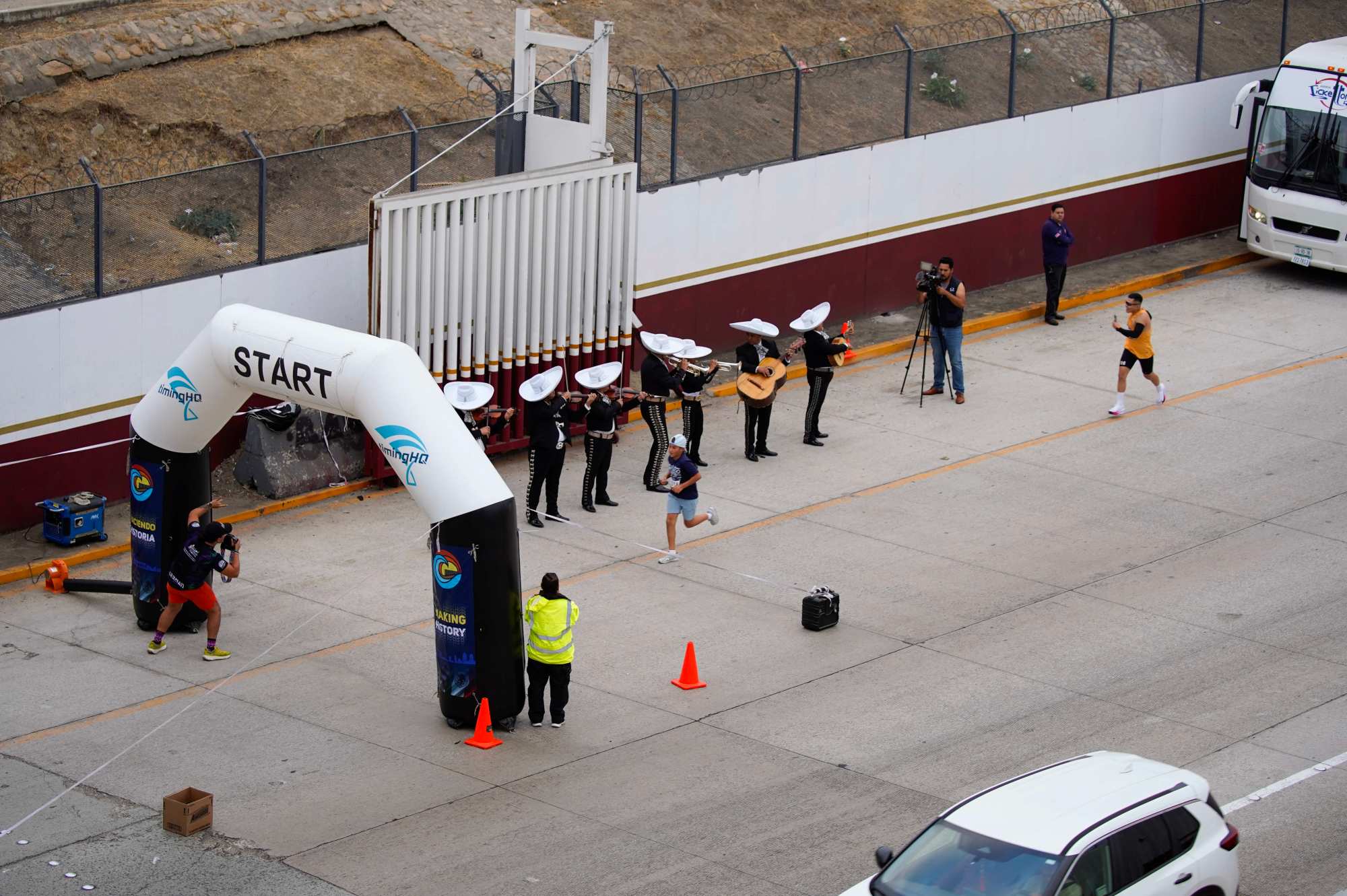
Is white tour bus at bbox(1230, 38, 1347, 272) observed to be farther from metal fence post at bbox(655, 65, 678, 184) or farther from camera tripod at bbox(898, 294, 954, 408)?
metal fence post at bbox(655, 65, 678, 184)

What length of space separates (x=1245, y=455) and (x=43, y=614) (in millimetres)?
13641

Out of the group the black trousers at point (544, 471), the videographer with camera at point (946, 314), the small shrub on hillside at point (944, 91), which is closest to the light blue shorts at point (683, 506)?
the black trousers at point (544, 471)

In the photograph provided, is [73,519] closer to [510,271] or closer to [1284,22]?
[510,271]

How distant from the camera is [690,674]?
53.1 feet

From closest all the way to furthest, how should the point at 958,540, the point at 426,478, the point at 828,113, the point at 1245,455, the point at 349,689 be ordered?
1. the point at 426,478
2. the point at 349,689
3. the point at 958,540
4. the point at 1245,455
5. the point at 828,113

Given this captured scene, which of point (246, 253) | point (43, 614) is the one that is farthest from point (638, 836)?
point (246, 253)

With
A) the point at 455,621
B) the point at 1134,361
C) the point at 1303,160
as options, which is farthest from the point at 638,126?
the point at 1303,160

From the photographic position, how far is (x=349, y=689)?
16.1m

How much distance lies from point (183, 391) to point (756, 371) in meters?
7.51

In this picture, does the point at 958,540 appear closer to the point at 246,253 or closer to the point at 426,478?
the point at 426,478

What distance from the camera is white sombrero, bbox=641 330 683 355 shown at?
847 inches

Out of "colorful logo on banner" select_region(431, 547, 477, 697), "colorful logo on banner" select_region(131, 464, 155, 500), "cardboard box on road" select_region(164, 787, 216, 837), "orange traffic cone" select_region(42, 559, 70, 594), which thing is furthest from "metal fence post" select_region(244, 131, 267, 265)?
"cardboard box on road" select_region(164, 787, 216, 837)

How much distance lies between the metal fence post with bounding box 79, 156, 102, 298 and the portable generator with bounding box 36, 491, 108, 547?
7.24 feet

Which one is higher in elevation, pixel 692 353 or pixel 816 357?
pixel 692 353
